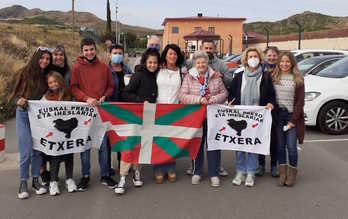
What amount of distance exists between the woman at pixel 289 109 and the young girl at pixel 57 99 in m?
2.74

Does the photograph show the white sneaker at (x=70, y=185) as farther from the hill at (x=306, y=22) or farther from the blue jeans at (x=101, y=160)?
the hill at (x=306, y=22)

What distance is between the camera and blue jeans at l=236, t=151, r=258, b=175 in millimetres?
5137

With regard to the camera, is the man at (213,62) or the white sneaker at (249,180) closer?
the white sneaker at (249,180)

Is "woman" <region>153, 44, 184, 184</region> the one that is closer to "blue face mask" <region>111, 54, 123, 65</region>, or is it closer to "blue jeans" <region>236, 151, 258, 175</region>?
"blue face mask" <region>111, 54, 123, 65</region>

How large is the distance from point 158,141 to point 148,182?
59 cm

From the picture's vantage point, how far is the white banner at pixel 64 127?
186 inches

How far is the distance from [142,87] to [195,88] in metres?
0.70

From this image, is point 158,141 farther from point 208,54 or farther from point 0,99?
point 0,99

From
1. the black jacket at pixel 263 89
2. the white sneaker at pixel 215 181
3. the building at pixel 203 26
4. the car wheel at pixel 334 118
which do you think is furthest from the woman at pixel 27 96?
the building at pixel 203 26

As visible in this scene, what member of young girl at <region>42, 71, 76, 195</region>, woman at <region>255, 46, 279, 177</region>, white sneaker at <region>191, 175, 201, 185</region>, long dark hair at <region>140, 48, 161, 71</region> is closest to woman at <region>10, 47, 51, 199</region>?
young girl at <region>42, 71, 76, 195</region>

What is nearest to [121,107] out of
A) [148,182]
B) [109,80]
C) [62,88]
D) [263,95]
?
[109,80]

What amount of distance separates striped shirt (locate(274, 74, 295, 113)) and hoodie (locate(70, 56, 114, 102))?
2.29 metres

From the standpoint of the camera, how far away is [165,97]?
5129 millimetres

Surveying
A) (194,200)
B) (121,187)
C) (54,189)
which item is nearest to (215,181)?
(194,200)
